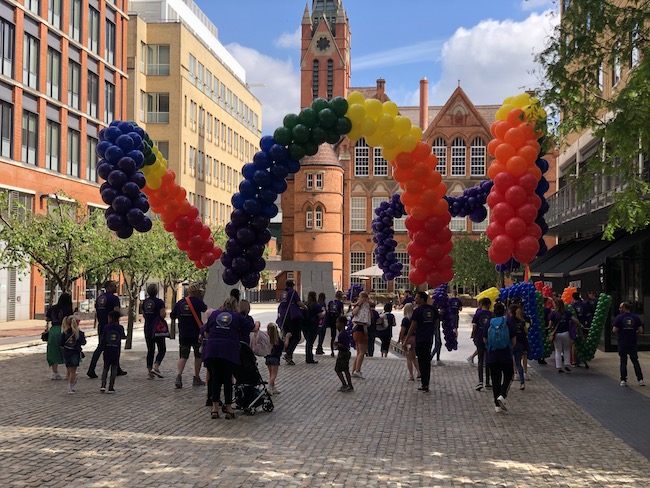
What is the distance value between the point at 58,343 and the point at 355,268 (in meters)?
61.5

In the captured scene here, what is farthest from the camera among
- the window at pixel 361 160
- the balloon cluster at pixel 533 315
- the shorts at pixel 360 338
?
the window at pixel 361 160

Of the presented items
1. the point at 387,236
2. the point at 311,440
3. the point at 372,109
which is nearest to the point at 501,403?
the point at 311,440

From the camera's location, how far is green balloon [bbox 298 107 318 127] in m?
17.7

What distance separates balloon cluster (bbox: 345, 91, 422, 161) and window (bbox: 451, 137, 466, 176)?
56.7 m

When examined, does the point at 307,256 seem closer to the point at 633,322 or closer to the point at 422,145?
the point at 422,145

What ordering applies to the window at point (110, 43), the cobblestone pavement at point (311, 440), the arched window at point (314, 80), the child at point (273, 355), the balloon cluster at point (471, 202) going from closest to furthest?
the cobblestone pavement at point (311, 440) < the child at point (273, 355) < the balloon cluster at point (471, 202) < the window at point (110, 43) < the arched window at point (314, 80)

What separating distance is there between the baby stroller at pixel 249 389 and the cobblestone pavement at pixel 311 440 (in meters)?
0.17

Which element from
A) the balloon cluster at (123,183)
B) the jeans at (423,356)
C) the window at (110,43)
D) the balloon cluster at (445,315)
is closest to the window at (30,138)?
the window at (110,43)

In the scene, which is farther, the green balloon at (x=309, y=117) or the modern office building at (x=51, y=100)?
the modern office building at (x=51, y=100)

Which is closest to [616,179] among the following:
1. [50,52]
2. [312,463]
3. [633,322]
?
[633,322]

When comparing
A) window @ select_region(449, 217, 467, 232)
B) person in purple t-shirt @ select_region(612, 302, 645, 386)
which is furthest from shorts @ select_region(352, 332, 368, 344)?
window @ select_region(449, 217, 467, 232)

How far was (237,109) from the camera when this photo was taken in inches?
2977

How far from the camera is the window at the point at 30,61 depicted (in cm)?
3638

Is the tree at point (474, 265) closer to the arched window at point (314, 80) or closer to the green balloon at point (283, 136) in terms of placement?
the arched window at point (314, 80)
